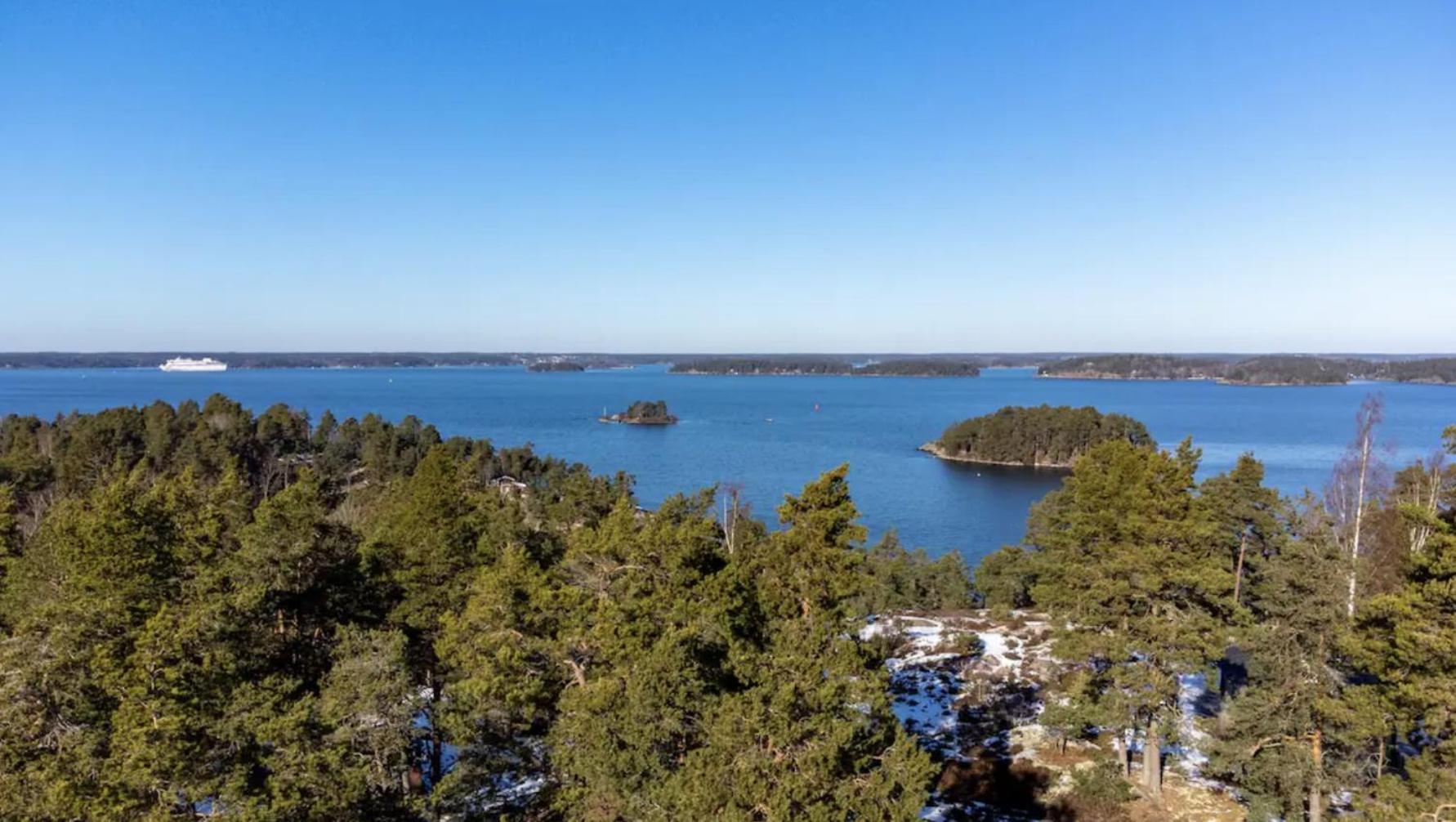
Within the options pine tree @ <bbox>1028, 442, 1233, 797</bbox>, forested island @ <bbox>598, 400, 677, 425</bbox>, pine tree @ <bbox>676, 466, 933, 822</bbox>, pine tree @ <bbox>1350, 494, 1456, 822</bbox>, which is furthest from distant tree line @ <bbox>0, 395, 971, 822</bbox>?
forested island @ <bbox>598, 400, 677, 425</bbox>

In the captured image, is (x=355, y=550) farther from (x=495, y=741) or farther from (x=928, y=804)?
(x=928, y=804)

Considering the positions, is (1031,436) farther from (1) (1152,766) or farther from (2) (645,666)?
(2) (645,666)

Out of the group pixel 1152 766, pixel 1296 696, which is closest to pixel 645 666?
pixel 1296 696

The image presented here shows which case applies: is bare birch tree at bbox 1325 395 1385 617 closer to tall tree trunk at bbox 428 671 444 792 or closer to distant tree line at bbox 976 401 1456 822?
distant tree line at bbox 976 401 1456 822

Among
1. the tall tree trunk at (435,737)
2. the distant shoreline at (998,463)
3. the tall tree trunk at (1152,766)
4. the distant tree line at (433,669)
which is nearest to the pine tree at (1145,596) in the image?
the tall tree trunk at (1152,766)

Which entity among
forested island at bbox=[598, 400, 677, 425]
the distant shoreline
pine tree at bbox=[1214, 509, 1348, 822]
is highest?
pine tree at bbox=[1214, 509, 1348, 822]

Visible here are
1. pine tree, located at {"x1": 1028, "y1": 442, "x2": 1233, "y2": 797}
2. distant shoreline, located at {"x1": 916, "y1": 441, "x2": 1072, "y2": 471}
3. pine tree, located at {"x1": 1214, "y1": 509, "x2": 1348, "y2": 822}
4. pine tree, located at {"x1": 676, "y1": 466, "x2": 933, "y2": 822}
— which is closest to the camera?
pine tree, located at {"x1": 676, "y1": 466, "x2": 933, "y2": 822}

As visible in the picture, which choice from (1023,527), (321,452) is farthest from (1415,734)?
(321,452)

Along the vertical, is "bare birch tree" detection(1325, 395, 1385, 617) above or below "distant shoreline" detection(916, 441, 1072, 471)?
above
